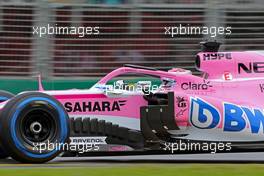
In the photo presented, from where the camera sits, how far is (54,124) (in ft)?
29.8

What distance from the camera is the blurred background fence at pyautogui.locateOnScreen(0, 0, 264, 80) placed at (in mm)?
14930

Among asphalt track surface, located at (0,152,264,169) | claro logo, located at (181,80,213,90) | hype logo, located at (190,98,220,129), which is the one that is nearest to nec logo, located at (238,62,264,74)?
claro logo, located at (181,80,213,90)

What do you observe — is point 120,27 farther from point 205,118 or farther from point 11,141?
point 11,141

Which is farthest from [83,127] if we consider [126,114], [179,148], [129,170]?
[129,170]

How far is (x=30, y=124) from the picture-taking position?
912 centimetres

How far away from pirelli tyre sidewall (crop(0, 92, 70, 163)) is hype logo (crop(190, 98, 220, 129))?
1677 millimetres

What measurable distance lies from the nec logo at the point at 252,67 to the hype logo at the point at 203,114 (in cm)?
75

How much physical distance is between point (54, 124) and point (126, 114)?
1041mm

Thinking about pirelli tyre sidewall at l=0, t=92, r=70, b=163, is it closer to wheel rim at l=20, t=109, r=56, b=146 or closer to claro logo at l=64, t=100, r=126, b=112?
wheel rim at l=20, t=109, r=56, b=146

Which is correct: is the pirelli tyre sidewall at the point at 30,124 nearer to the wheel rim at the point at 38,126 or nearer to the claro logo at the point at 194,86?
the wheel rim at the point at 38,126

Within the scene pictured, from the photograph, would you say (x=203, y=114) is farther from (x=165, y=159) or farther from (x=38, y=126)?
(x=38, y=126)

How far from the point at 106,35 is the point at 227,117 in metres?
5.82

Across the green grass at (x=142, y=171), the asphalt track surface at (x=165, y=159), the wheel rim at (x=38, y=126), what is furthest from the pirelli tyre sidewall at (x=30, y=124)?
the green grass at (x=142, y=171)

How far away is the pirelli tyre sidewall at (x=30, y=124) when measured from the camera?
8.83m
